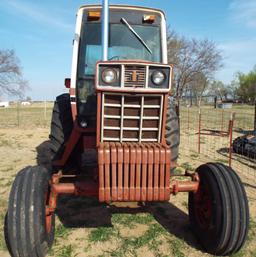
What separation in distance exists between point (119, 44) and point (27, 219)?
2.72 m

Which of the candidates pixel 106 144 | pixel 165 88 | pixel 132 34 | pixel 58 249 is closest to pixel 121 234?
pixel 58 249

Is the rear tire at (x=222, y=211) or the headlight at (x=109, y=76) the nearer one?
the headlight at (x=109, y=76)

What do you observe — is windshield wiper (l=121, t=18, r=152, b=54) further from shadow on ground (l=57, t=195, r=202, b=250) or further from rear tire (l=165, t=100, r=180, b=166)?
shadow on ground (l=57, t=195, r=202, b=250)

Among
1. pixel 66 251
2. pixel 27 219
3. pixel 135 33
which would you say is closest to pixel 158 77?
pixel 135 33

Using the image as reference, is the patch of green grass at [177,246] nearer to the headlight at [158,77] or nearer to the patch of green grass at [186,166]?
the headlight at [158,77]

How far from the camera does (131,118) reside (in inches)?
140

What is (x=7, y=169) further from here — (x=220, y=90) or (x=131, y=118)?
(x=220, y=90)

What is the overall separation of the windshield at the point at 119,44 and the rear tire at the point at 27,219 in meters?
2.06

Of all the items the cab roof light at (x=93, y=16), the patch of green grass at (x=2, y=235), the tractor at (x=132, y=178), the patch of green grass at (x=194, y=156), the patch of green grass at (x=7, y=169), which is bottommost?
the patch of green grass at (x=2, y=235)

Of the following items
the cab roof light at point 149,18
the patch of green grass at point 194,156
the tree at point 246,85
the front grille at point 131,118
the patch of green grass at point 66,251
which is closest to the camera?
the front grille at point 131,118

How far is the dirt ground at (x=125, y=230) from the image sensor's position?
12.5 feet

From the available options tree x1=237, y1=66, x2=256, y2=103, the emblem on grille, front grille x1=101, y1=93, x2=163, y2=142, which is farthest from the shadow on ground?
tree x1=237, y1=66, x2=256, y2=103

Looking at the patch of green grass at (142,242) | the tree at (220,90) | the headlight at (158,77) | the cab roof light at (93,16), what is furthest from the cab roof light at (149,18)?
the tree at (220,90)

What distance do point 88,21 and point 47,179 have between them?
2.38 m
